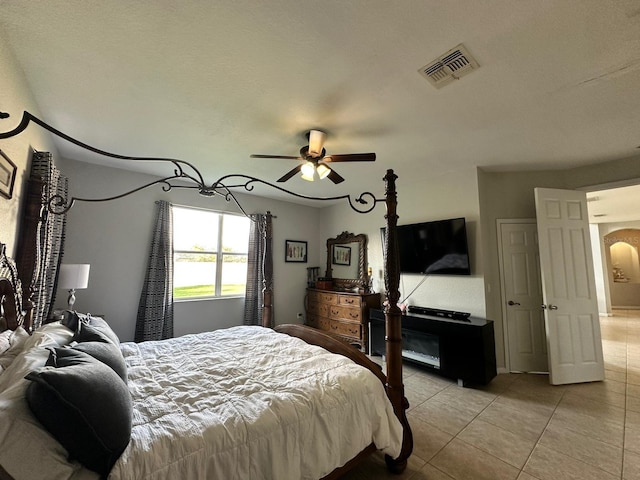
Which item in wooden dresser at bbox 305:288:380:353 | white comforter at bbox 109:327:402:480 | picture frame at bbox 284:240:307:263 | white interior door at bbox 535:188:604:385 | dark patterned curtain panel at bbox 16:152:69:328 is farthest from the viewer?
picture frame at bbox 284:240:307:263

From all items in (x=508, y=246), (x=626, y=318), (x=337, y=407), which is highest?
(x=508, y=246)

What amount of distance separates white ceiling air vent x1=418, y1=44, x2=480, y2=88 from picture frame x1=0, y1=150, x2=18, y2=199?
2.83 metres

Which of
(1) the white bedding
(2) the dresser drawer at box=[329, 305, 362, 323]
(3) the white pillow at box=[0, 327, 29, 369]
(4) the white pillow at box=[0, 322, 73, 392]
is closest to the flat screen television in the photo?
(2) the dresser drawer at box=[329, 305, 362, 323]

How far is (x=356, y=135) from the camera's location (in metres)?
2.62

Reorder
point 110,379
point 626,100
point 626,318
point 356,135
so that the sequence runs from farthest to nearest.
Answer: point 626,318 → point 356,135 → point 626,100 → point 110,379

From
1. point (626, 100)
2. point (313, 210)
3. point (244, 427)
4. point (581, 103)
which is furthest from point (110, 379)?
point (313, 210)

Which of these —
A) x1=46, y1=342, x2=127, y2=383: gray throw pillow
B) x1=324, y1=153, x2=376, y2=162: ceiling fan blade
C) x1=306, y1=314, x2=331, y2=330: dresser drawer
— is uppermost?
x1=324, y1=153, x2=376, y2=162: ceiling fan blade

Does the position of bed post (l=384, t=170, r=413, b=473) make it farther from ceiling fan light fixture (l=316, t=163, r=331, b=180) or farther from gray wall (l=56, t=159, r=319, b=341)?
gray wall (l=56, t=159, r=319, b=341)

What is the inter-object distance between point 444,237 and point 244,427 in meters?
A: 3.32

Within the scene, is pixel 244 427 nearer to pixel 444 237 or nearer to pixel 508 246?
pixel 444 237

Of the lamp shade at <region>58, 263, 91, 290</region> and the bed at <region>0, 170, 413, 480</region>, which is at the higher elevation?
the lamp shade at <region>58, 263, 91, 290</region>

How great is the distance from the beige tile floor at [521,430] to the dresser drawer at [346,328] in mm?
1108

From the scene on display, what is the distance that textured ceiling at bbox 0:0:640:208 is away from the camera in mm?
1389

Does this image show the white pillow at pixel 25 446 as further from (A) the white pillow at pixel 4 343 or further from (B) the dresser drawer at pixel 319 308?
(B) the dresser drawer at pixel 319 308
